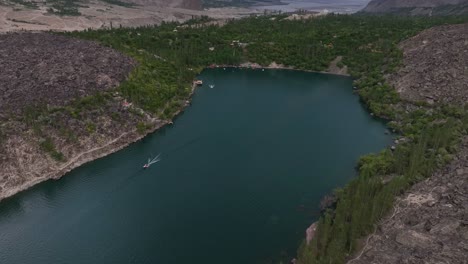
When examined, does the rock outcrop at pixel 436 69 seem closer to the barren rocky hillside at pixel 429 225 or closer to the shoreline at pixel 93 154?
the barren rocky hillside at pixel 429 225

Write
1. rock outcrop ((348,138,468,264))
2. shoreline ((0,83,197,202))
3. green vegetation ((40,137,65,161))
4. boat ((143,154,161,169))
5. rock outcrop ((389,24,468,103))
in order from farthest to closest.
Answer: rock outcrop ((389,24,468,103)) < boat ((143,154,161,169)) < green vegetation ((40,137,65,161)) < shoreline ((0,83,197,202)) < rock outcrop ((348,138,468,264))

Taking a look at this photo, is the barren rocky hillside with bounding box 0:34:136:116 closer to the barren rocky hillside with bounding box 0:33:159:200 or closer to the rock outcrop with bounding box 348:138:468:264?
the barren rocky hillside with bounding box 0:33:159:200

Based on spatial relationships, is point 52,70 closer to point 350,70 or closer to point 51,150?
point 51,150

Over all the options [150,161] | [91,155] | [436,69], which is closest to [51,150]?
[91,155]

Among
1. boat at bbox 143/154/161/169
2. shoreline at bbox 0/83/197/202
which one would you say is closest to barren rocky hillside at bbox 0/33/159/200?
shoreline at bbox 0/83/197/202

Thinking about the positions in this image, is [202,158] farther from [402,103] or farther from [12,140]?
[402,103]

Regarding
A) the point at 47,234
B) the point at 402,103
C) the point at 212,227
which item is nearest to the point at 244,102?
the point at 402,103
